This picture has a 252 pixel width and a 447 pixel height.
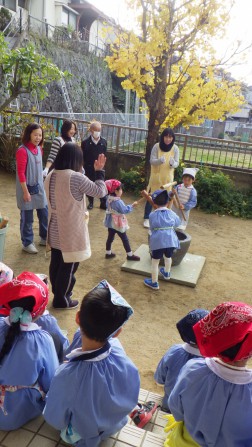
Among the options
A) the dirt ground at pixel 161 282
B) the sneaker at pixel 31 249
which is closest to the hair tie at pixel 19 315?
the dirt ground at pixel 161 282

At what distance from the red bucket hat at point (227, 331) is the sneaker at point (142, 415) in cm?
91

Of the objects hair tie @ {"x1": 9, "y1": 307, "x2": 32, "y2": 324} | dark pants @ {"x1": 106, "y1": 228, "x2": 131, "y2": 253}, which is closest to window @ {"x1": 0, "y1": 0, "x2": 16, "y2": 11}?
dark pants @ {"x1": 106, "y1": 228, "x2": 131, "y2": 253}

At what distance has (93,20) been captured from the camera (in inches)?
826

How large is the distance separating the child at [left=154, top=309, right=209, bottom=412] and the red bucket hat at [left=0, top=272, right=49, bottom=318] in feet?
2.53

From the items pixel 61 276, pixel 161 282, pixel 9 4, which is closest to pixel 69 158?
pixel 61 276

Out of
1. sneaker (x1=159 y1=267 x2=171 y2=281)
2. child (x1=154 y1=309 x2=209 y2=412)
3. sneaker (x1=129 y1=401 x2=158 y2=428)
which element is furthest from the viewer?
sneaker (x1=159 y1=267 x2=171 y2=281)

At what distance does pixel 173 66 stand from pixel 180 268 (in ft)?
14.8

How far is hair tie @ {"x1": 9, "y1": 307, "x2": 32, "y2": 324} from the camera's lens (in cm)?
169

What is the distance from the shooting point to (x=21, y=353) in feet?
5.51

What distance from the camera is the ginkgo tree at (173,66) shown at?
620 centimetres

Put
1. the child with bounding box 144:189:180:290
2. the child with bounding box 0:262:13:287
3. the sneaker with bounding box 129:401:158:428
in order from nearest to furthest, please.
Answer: the sneaker with bounding box 129:401:158:428 → the child with bounding box 0:262:13:287 → the child with bounding box 144:189:180:290

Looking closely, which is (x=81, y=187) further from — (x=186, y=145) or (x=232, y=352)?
(x=186, y=145)

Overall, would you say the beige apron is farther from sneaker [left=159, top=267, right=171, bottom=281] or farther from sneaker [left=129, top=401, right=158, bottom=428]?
sneaker [left=129, top=401, right=158, bottom=428]

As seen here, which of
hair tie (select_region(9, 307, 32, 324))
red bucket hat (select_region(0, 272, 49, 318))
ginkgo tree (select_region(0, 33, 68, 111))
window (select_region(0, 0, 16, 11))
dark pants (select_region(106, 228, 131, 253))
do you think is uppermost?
window (select_region(0, 0, 16, 11))
